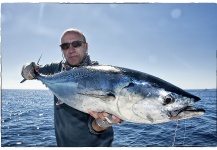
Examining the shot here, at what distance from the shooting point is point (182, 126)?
1055cm

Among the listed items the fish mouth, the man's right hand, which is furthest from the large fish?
the man's right hand

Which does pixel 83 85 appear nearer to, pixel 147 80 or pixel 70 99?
pixel 70 99

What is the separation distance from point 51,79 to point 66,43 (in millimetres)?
431

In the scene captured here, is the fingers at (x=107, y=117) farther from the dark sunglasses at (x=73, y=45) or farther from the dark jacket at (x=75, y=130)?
the dark sunglasses at (x=73, y=45)

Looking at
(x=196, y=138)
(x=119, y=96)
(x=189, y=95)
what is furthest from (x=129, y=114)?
(x=196, y=138)

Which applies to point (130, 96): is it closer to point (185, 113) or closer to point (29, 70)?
point (185, 113)

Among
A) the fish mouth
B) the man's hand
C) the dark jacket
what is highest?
the fish mouth

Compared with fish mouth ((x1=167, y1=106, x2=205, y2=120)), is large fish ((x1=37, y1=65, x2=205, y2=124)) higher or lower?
higher

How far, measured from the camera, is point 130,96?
1.95 meters

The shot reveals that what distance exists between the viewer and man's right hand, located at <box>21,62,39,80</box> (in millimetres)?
2875

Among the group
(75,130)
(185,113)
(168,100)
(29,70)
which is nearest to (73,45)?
(29,70)

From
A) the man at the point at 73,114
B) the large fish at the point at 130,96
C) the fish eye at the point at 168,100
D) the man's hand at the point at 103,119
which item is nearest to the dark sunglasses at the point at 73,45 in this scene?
the man at the point at 73,114

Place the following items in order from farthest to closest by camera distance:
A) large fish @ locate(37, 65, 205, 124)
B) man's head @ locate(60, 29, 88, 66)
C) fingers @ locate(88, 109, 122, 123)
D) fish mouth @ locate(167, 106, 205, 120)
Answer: man's head @ locate(60, 29, 88, 66)
fingers @ locate(88, 109, 122, 123)
large fish @ locate(37, 65, 205, 124)
fish mouth @ locate(167, 106, 205, 120)

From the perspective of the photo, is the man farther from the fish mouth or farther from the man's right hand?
the fish mouth
